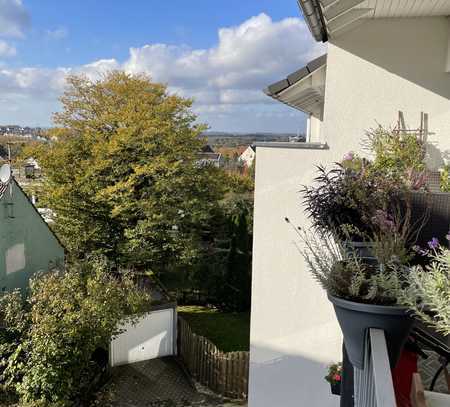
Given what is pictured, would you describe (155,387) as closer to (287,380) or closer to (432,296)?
(287,380)

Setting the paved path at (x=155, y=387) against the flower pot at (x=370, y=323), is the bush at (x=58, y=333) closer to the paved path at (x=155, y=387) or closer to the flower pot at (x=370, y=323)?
the paved path at (x=155, y=387)

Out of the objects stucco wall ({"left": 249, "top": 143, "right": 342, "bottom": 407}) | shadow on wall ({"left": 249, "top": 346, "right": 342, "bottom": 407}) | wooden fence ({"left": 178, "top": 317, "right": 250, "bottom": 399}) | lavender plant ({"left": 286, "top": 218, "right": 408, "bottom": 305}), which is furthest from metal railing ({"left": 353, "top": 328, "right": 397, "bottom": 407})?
wooden fence ({"left": 178, "top": 317, "right": 250, "bottom": 399})

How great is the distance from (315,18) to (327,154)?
4.73 ft

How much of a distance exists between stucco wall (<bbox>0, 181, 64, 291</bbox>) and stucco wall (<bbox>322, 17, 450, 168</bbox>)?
30.2 ft

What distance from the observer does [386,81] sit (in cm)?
451

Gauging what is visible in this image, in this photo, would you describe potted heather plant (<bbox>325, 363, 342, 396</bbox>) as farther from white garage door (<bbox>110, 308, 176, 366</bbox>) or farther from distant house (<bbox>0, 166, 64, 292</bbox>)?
distant house (<bbox>0, 166, 64, 292</bbox>)

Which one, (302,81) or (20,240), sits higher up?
(302,81)

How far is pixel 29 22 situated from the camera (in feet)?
51.3

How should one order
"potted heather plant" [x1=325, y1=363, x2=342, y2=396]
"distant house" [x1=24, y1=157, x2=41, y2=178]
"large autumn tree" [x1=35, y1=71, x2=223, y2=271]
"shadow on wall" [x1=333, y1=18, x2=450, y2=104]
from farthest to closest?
"distant house" [x1=24, y1=157, x2=41, y2=178], "large autumn tree" [x1=35, y1=71, x2=223, y2=271], "shadow on wall" [x1=333, y1=18, x2=450, y2=104], "potted heather plant" [x1=325, y1=363, x2=342, y2=396]

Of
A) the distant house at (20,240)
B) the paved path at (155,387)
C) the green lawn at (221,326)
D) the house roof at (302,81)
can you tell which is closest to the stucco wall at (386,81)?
the house roof at (302,81)

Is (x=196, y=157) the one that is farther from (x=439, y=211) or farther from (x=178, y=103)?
(x=439, y=211)

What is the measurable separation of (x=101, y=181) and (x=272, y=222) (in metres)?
10.2

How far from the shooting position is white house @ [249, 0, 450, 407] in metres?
4.40

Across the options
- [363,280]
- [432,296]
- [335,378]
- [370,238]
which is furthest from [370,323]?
[335,378]
